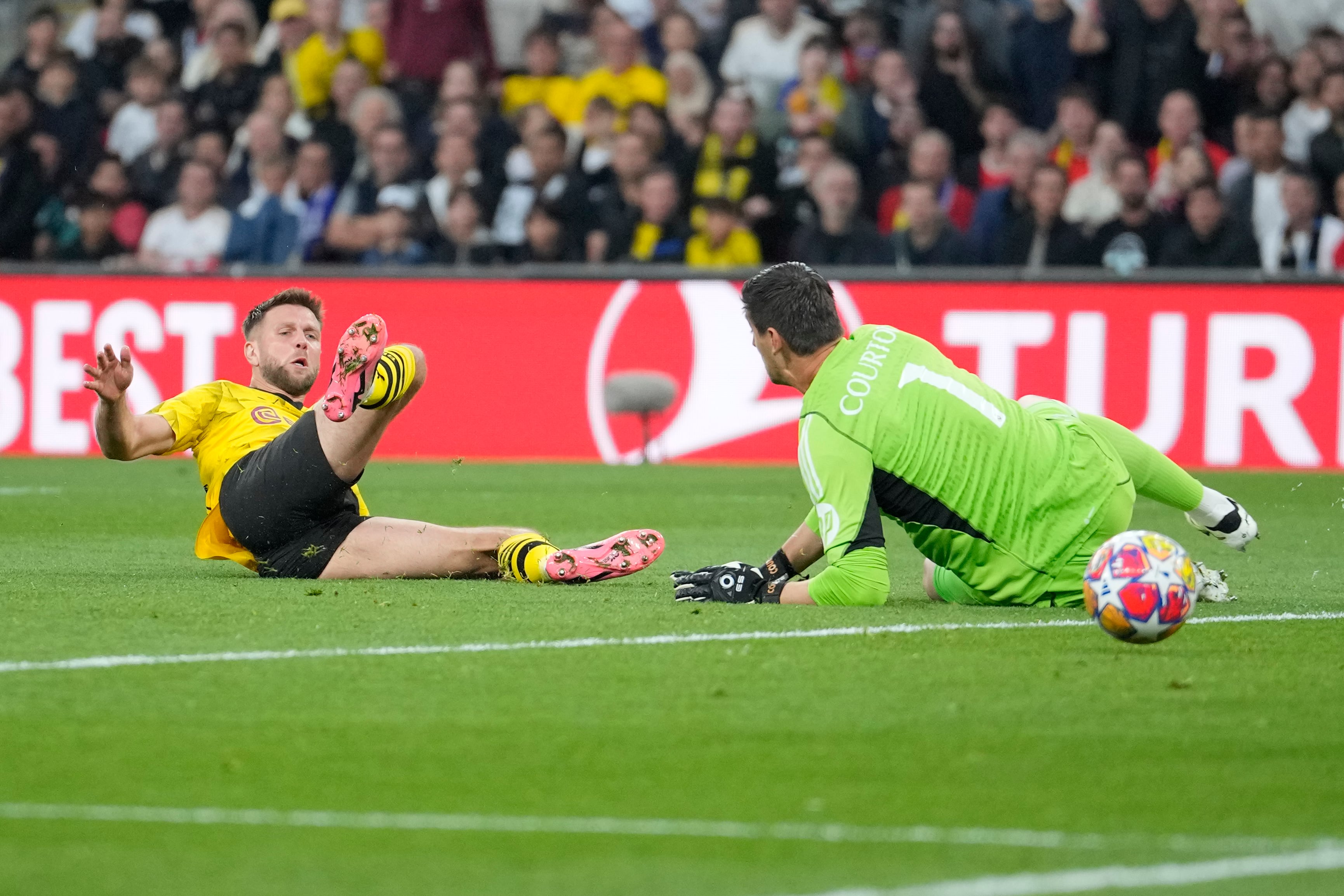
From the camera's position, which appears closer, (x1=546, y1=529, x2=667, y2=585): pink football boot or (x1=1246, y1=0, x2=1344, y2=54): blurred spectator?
(x1=546, y1=529, x2=667, y2=585): pink football boot

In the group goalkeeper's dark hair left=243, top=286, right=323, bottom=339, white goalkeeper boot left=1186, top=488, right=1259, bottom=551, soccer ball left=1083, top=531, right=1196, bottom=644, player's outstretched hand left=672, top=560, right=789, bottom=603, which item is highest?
goalkeeper's dark hair left=243, top=286, right=323, bottom=339

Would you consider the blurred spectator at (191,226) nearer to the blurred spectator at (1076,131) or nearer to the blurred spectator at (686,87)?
the blurred spectator at (686,87)

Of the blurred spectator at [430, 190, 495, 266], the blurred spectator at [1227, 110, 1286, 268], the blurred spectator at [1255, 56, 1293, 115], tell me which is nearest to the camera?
the blurred spectator at [1227, 110, 1286, 268]

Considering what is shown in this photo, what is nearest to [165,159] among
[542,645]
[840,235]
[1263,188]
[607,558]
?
[840,235]

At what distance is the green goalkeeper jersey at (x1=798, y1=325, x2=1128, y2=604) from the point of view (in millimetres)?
6867

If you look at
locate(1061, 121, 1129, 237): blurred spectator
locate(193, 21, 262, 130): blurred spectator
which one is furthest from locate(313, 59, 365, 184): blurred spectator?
locate(1061, 121, 1129, 237): blurred spectator

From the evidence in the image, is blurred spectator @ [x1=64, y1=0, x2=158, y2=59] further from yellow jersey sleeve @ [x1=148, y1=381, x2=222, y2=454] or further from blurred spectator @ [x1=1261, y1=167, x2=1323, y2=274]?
yellow jersey sleeve @ [x1=148, y1=381, x2=222, y2=454]

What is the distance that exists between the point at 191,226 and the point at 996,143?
6959 millimetres

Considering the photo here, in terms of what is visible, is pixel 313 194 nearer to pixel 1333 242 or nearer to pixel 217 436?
pixel 1333 242

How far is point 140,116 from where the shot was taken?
64.3 feet

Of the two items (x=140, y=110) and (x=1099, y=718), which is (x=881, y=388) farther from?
(x=140, y=110)

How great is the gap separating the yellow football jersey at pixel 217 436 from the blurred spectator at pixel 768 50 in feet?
33.9

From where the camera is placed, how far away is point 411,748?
471cm

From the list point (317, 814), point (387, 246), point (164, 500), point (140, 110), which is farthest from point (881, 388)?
point (140, 110)
